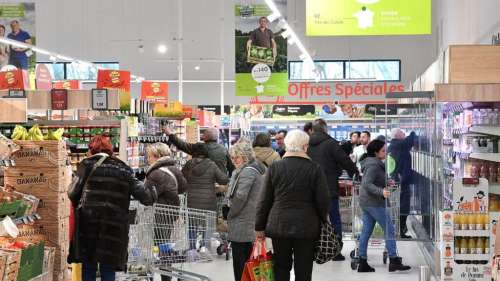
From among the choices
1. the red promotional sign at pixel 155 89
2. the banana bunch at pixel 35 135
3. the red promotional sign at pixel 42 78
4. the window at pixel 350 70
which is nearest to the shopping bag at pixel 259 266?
the banana bunch at pixel 35 135

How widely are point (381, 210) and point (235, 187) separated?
294cm

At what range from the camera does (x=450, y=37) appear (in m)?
15.7

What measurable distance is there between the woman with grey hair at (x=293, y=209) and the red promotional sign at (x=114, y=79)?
4123mm

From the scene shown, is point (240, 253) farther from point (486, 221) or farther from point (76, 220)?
point (486, 221)

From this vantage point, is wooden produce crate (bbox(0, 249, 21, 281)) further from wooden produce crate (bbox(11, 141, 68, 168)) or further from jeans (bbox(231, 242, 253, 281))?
jeans (bbox(231, 242, 253, 281))

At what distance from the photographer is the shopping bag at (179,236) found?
753 centimetres

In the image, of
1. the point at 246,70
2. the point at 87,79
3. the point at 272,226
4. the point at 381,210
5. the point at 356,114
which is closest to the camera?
the point at 272,226

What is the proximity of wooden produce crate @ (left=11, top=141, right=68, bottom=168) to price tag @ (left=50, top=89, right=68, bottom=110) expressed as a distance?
1.42 m

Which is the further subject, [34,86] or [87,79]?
[87,79]

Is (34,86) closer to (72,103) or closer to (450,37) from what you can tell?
(72,103)

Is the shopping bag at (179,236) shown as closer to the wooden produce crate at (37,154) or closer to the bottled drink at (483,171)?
the wooden produce crate at (37,154)

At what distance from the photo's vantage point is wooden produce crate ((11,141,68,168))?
7508 mm

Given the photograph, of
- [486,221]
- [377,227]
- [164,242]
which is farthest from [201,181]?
[377,227]

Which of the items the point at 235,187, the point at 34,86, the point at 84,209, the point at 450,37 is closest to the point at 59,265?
the point at 84,209
